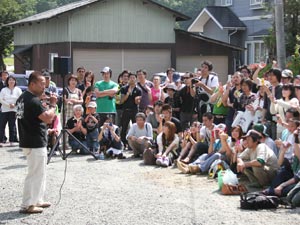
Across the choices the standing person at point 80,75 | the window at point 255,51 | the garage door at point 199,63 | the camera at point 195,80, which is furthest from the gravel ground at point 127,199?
the window at point 255,51

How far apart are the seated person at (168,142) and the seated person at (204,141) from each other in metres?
0.55

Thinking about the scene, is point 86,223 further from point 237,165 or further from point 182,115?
point 182,115

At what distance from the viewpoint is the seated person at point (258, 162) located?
9633 millimetres

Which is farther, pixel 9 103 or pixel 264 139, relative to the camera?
pixel 9 103

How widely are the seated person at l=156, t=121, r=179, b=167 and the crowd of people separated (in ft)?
0.07

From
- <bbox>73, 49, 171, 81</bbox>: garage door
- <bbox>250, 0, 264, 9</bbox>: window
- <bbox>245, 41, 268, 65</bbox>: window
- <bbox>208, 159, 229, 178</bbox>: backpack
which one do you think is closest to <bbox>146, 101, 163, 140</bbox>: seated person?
<bbox>208, 159, 229, 178</bbox>: backpack

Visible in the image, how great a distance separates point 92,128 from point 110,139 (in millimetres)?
499

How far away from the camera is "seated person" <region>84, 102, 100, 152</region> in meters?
13.8

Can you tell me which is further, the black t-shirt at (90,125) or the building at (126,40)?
the building at (126,40)

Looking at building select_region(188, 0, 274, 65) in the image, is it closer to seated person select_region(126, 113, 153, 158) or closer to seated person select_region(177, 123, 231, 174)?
seated person select_region(126, 113, 153, 158)

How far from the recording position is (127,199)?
9117 mm

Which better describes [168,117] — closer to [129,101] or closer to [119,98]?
[129,101]

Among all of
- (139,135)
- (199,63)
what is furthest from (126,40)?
(139,135)

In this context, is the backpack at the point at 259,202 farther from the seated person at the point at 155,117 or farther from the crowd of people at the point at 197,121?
the seated person at the point at 155,117
